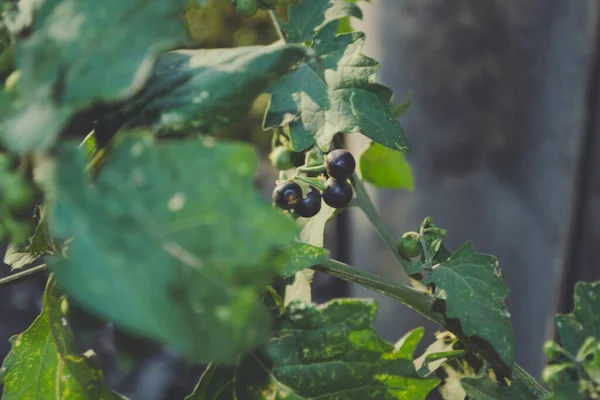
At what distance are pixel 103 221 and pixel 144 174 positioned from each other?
0.03 metres

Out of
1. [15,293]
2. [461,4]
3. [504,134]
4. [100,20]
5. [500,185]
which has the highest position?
[100,20]

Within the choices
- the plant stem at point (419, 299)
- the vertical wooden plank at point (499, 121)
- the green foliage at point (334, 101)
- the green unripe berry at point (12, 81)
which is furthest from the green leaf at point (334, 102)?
the vertical wooden plank at point (499, 121)

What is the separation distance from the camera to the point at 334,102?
1.92ft

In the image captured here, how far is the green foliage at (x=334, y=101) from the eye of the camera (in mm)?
568

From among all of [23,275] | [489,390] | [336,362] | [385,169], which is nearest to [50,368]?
[23,275]

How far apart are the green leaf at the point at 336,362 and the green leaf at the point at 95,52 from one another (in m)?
0.26

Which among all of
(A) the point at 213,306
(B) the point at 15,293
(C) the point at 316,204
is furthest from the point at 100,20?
(B) the point at 15,293

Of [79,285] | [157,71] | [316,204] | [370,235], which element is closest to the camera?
[79,285]

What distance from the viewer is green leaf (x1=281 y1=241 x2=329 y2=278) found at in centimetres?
50

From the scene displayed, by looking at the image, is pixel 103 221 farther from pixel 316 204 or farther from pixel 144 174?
pixel 316 204

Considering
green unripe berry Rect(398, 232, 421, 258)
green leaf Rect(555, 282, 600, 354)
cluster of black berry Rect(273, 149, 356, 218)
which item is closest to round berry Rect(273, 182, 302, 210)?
cluster of black berry Rect(273, 149, 356, 218)

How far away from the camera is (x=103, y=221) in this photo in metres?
0.32

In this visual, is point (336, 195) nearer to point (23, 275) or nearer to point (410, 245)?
point (410, 245)

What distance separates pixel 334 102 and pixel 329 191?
0.08m
